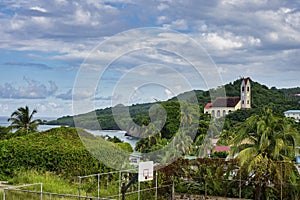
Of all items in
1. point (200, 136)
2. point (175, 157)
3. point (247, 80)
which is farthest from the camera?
point (247, 80)

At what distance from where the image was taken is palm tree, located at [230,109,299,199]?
15.4 meters

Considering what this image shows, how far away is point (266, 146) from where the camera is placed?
1552 cm

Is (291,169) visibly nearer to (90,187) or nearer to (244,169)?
(244,169)

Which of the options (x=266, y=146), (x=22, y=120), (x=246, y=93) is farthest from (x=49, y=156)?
(x=246, y=93)

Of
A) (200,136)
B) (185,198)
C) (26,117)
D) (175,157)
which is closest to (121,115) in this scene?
(175,157)

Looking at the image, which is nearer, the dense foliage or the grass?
the grass

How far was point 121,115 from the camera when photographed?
59.5 ft

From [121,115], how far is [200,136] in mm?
12656

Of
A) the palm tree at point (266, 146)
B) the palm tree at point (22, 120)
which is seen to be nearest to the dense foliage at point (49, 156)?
the palm tree at point (266, 146)

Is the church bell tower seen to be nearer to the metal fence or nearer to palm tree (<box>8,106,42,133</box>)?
palm tree (<box>8,106,42,133</box>)

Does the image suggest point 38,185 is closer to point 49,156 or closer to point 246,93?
point 49,156

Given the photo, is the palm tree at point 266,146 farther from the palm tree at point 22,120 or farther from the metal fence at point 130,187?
the palm tree at point 22,120

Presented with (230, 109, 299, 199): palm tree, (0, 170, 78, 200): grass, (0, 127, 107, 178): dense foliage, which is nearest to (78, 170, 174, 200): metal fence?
(0, 170, 78, 200): grass

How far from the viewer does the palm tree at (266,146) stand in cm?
1539
